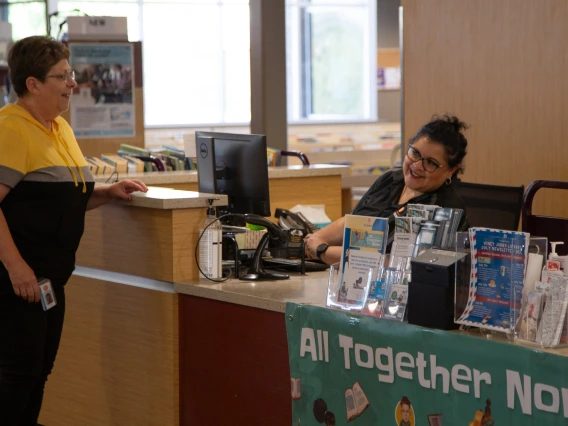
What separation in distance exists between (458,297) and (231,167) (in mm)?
1605

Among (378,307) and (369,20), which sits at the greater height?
(369,20)

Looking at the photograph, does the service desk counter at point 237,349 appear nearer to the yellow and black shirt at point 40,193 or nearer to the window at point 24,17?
the yellow and black shirt at point 40,193

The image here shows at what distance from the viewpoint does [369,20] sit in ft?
49.0

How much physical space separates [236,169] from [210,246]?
0.58 meters

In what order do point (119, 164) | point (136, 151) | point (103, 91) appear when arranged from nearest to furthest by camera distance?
point (119, 164), point (136, 151), point (103, 91)

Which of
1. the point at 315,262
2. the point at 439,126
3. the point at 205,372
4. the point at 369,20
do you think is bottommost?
the point at 205,372


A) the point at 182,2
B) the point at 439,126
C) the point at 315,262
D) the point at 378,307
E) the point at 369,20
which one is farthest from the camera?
the point at 369,20

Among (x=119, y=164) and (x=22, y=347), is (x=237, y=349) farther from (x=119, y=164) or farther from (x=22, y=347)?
(x=119, y=164)

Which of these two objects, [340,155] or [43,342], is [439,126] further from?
[340,155]

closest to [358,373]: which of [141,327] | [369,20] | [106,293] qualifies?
[141,327]

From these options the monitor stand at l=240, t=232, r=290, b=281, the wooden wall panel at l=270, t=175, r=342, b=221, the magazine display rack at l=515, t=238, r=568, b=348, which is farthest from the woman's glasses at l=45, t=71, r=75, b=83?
the wooden wall panel at l=270, t=175, r=342, b=221

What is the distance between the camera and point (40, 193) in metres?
3.09

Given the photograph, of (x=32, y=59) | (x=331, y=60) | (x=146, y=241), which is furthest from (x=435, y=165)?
(x=331, y=60)

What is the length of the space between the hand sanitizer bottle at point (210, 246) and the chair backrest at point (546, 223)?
4.48ft
